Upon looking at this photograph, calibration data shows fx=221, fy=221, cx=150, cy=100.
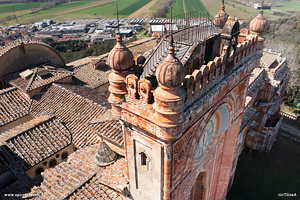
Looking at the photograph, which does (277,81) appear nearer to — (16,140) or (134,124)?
(134,124)

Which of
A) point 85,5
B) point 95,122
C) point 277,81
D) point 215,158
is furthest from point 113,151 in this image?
point 85,5

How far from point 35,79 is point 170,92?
1684 cm

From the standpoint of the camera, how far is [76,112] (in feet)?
50.7

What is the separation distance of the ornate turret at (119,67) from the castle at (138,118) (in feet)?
0.10

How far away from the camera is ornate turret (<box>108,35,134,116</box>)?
21.9 feet

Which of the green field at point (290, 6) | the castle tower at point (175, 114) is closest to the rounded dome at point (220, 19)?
the castle tower at point (175, 114)

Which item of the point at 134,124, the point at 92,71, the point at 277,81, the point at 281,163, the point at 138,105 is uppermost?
the point at 138,105

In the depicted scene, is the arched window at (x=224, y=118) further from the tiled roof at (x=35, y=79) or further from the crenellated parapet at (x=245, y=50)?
the tiled roof at (x=35, y=79)

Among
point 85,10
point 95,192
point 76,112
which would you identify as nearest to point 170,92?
point 95,192

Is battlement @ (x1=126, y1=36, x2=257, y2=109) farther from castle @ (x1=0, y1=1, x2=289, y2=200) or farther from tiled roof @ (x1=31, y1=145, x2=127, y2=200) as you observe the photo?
tiled roof @ (x1=31, y1=145, x2=127, y2=200)

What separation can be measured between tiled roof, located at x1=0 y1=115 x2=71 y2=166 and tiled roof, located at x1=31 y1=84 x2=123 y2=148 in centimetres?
66

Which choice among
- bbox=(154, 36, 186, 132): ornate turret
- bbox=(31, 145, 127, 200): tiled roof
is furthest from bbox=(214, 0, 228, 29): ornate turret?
bbox=(31, 145, 127, 200): tiled roof

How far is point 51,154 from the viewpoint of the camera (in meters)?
13.1

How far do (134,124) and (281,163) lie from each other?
78.3ft
